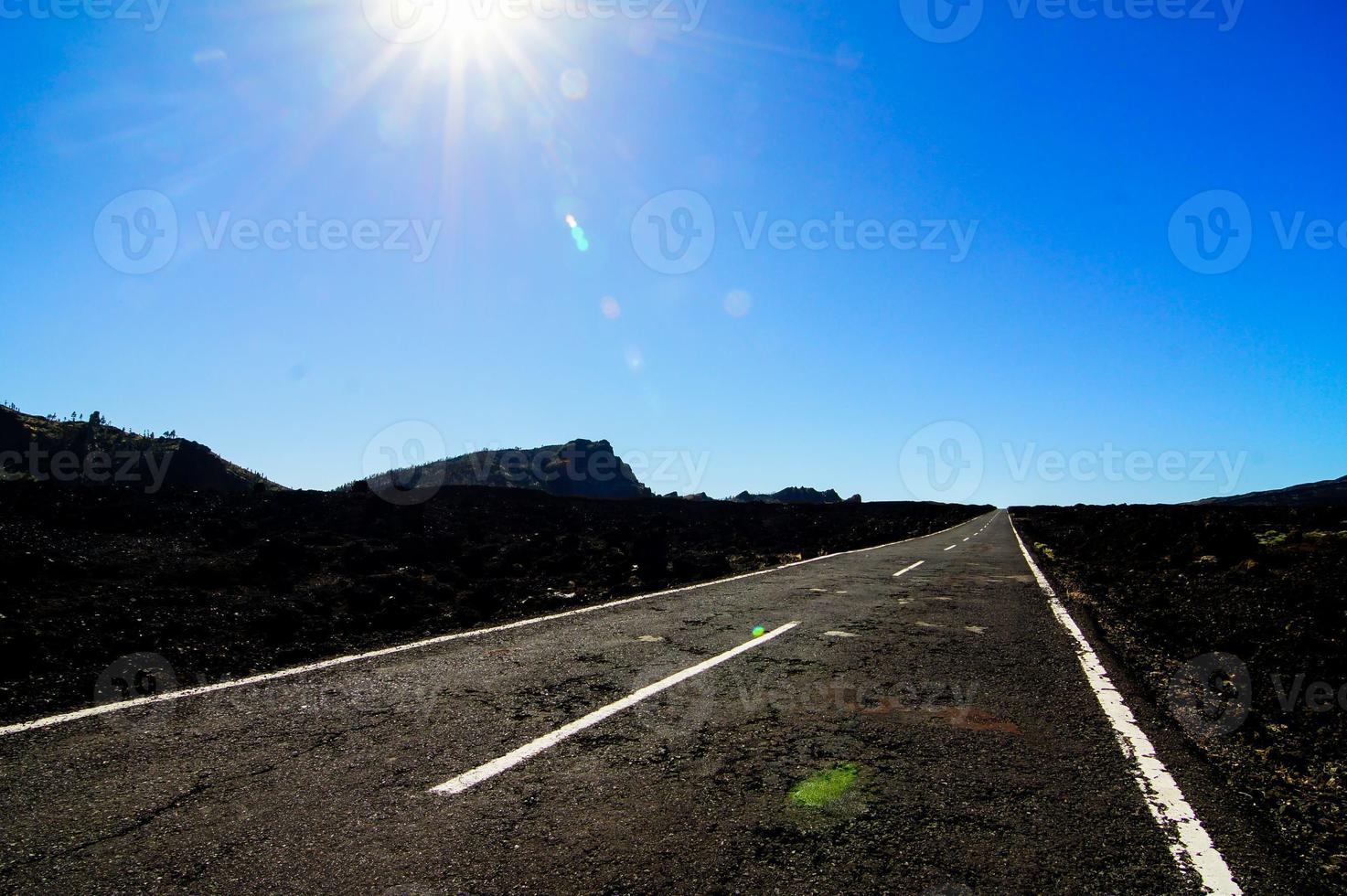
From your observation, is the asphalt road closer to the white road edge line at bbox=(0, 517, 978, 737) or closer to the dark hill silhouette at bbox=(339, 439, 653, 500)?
the white road edge line at bbox=(0, 517, 978, 737)

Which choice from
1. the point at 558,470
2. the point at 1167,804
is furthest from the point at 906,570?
the point at 558,470

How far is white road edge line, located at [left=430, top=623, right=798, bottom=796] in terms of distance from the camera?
356 cm

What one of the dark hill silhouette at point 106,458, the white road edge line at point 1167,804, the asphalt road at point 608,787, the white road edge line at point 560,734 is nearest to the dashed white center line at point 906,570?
the asphalt road at point 608,787

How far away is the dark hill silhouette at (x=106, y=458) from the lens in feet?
55.8

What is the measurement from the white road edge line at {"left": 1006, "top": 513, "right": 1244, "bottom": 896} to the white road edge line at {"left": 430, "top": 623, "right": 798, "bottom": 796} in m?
3.19

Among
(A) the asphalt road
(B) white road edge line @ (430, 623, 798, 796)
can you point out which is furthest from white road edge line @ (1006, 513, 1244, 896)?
(B) white road edge line @ (430, 623, 798, 796)

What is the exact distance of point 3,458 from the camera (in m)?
17.7

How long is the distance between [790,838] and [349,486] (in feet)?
70.2

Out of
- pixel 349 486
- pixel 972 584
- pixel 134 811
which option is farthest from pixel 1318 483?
pixel 134 811

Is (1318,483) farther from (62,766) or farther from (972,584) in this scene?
(62,766)

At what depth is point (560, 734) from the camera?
4.36 meters

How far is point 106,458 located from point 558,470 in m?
39.8

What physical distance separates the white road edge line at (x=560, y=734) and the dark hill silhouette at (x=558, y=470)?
29.2m

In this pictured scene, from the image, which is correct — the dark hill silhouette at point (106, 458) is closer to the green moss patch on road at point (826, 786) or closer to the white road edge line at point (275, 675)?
the white road edge line at point (275, 675)
